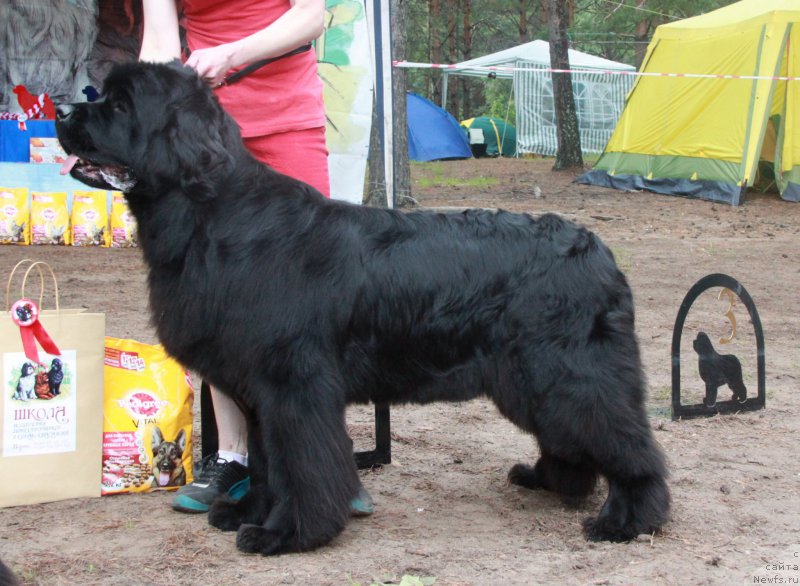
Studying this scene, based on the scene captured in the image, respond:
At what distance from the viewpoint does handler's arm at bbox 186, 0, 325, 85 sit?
3035 millimetres

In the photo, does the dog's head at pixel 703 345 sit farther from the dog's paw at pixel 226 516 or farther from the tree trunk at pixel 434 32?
the tree trunk at pixel 434 32

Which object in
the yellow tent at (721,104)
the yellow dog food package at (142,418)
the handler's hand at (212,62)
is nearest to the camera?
the handler's hand at (212,62)

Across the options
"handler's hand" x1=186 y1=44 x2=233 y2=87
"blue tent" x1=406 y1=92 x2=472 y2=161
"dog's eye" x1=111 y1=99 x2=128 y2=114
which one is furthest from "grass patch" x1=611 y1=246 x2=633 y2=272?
"blue tent" x1=406 y1=92 x2=472 y2=161

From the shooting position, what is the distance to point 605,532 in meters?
3.11

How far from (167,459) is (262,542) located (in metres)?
0.76

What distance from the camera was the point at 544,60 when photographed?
80.5 ft

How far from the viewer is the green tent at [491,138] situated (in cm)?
2511

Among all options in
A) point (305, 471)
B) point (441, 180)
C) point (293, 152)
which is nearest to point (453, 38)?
point (441, 180)

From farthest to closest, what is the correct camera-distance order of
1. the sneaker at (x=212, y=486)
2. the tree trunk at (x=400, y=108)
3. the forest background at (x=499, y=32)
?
the forest background at (x=499, y=32)
the tree trunk at (x=400, y=108)
the sneaker at (x=212, y=486)

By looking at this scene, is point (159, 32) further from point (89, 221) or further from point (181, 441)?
point (89, 221)

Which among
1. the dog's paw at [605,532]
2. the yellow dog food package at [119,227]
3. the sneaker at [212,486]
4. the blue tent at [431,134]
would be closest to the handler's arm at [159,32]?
the sneaker at [212,486]

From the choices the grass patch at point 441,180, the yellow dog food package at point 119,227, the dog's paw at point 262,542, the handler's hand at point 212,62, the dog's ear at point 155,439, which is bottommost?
the dog's paw at point 262,542

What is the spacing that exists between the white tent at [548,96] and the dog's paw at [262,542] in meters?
22.5

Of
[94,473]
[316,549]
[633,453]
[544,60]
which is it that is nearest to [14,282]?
[94,473]
